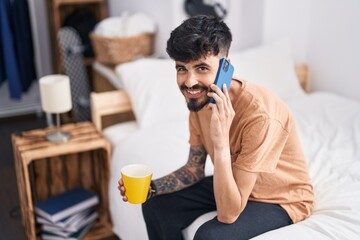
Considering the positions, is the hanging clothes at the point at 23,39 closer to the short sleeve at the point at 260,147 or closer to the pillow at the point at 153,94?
the pillow at the point at 153,94

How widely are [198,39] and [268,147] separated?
361 millimetres

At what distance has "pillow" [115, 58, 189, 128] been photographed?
2.05 metres

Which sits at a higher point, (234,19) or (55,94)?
(234,19)

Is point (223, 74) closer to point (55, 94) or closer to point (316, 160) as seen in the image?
point (316, 160)

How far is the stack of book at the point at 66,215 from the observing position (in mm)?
1844

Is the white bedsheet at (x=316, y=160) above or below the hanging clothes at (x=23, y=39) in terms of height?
below

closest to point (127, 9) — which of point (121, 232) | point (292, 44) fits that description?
point (292, 44)

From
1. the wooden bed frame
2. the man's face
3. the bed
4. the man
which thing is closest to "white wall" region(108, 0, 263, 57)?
the bed

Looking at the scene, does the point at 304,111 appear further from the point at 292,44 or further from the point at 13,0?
the point at 13,0

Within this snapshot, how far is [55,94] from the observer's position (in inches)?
70.1

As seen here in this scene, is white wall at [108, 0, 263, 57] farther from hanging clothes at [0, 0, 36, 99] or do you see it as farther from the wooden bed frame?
hanging clothes at [0, 0, 36, 99]

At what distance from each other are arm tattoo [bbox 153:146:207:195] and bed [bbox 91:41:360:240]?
0.45 feet

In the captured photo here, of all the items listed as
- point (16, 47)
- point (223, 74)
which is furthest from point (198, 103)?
point (16, 47)

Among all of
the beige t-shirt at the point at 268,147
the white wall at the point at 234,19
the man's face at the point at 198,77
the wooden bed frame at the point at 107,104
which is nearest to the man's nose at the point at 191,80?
the man's face at the point at 198,77
